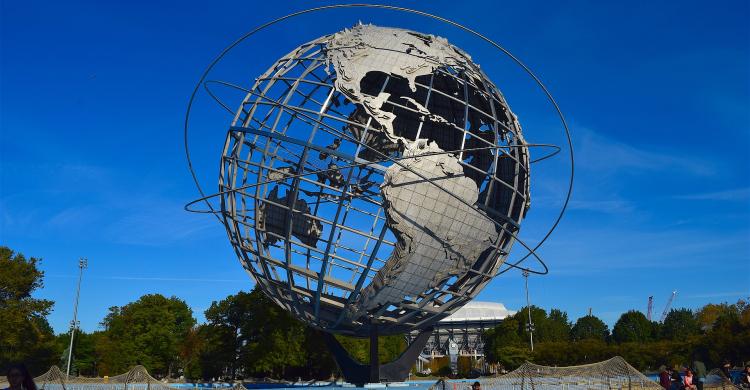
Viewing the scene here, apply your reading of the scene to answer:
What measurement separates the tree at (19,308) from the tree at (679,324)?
58.7 m

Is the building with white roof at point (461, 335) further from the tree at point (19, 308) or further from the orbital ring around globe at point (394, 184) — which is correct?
the orbital ring around globe at point (394, 184)

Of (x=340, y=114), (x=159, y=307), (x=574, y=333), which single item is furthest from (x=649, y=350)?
(x=159, y=307)

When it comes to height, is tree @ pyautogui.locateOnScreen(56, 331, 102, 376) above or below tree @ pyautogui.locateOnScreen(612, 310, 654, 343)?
below

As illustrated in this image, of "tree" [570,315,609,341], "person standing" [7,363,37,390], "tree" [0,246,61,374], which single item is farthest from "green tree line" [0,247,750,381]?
"person standing" [7,363,37,390]

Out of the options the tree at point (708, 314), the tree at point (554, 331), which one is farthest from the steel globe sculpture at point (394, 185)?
the tree at point (708, 314)

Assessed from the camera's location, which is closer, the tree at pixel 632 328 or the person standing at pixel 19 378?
the person standing at pixel 19 378

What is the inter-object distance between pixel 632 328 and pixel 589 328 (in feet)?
28.2

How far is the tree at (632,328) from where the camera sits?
6328 centimetres

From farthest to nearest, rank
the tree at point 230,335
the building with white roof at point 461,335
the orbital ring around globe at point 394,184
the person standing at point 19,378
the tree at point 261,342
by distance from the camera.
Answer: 1. the building with white roof at point 461,335
2. the tree at point 230,335
3. the tree at point 261,342
4. the orbital ring around globe at point 394,184
5. the person standing at point 19,378

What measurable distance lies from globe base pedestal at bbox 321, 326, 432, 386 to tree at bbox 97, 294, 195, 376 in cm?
3416

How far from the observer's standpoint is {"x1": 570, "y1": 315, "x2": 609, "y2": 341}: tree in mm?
71125

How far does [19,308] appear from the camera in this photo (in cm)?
3291

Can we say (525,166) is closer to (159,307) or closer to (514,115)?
(514,115)

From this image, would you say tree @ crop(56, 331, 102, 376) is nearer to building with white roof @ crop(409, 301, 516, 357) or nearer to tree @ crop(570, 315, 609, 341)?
building with white roof @ crop(409, 301, 516, 357)
